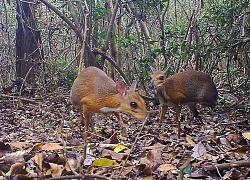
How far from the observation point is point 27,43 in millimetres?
10234

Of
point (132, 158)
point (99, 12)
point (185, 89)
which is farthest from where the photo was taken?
point (99, 12)

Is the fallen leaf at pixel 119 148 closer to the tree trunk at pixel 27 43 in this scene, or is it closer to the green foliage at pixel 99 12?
the green foliage at pixel 99 12

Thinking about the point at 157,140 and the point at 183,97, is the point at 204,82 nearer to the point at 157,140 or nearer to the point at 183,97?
the point at 183,97

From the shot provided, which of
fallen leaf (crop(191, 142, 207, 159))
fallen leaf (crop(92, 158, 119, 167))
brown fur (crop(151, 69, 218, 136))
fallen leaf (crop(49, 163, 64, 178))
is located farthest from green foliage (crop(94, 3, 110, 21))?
fallen leaf (crop(49, 163, 64, 178))

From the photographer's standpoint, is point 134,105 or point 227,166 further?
point 134,105

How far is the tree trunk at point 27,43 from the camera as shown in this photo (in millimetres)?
10086

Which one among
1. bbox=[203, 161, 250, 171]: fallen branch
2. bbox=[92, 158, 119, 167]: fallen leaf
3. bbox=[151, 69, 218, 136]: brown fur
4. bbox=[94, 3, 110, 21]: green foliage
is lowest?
bbox=[151, 69, 218, 136]: brown fur

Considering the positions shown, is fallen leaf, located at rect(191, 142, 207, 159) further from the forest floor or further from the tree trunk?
the tree trunk

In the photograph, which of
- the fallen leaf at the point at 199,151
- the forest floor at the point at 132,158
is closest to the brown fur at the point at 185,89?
the forest floor at the point at 132,158

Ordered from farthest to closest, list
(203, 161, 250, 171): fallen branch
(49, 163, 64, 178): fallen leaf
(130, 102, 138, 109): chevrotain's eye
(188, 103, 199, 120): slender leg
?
(188, 103, 199, 120): slender leg
(130, 102, 138, 109): chevrotain's eye
(49, 163, 64, 178): fallen leaf
(203, 161, 250, 171): fallen branch

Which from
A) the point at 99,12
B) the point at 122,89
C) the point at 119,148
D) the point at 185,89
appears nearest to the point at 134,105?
the point at 122,89

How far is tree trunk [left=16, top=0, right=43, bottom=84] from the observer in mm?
10086

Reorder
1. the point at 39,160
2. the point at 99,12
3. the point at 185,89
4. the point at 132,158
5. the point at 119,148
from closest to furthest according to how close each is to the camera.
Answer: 1. the point at 39,160
2. the point at 132,158
3. the point at 119,148
4. the point at 185,89
5. the point at 99,12

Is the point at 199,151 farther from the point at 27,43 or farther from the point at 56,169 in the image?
the point at 27,43
